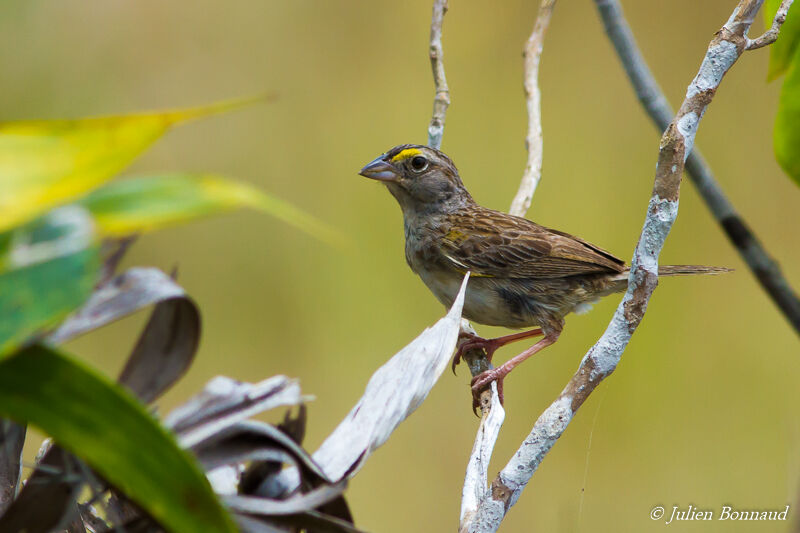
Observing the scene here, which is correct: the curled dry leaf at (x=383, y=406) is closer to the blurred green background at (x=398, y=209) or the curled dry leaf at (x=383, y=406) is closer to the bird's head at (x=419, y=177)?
the bird's head at (x=419, y=177)

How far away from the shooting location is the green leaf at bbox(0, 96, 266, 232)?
1.71ft

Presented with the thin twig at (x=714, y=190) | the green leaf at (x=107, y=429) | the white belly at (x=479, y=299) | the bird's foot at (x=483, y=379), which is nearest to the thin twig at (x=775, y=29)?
the thin twig at (x=714, y=190)

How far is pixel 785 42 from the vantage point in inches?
54.2

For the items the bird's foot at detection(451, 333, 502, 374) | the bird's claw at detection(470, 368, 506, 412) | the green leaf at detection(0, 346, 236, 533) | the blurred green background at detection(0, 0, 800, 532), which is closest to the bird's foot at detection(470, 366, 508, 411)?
the bird's claw at detection(470, 368, 506, 412)

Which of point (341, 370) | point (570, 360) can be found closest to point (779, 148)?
point (570, 360)

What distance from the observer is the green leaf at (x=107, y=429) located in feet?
1.88

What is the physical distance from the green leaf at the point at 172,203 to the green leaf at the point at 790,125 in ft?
3.23

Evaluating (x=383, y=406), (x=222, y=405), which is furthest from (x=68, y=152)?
(x=383, y=406)

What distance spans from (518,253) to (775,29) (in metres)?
1.31

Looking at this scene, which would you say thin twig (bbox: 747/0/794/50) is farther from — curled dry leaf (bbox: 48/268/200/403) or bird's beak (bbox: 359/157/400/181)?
bird's beak (bbox: 359/157/400/181)

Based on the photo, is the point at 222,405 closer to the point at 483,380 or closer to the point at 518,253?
the point at 483,380

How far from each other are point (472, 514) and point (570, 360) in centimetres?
235

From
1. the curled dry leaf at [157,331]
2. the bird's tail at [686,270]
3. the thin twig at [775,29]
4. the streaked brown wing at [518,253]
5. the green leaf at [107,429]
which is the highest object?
the thin twig at [775,29]

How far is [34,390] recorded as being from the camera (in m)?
0.57
